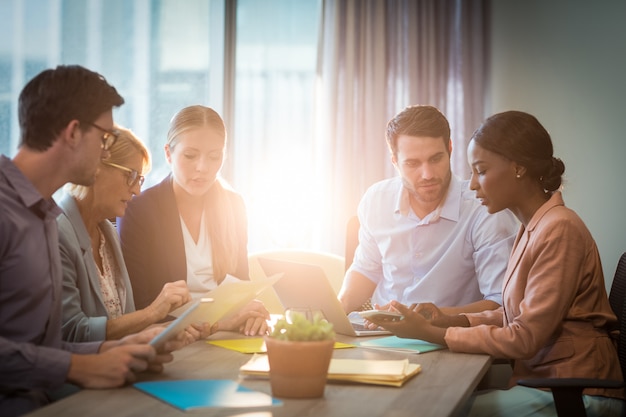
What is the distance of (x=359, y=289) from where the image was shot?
9.92 ft

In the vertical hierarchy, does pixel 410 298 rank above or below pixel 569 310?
below

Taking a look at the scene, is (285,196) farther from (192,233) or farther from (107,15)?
(192,233)

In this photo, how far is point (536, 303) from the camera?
199 centimetres

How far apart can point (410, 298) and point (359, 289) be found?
257mm

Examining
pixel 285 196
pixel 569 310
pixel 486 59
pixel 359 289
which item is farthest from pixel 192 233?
pixel 486 59

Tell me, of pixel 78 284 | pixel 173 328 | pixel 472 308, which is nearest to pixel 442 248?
pixel 472 308

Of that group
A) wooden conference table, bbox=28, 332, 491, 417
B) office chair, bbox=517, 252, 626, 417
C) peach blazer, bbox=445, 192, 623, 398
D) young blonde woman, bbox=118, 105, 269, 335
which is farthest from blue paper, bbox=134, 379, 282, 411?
young blonde woman, bbox=118, 105, 269, 335

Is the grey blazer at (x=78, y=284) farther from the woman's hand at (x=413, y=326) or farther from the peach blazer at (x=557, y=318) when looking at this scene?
the peach blazer at (x=557, y=318)

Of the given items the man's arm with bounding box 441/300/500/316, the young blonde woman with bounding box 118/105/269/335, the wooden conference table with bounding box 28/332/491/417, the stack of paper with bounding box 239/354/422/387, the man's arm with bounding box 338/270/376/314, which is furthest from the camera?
the man's arm with bounding box 338/270/376/314

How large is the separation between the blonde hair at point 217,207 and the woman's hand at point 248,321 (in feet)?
1.98

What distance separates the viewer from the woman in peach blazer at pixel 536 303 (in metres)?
1.97

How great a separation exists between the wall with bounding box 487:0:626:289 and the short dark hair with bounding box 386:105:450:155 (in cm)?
170

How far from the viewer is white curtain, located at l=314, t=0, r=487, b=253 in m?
4.75

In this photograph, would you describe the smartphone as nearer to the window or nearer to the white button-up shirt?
the white button-up shirt
